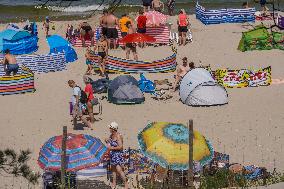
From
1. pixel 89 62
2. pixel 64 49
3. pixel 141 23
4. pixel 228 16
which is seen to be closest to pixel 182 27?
pixel 141 23

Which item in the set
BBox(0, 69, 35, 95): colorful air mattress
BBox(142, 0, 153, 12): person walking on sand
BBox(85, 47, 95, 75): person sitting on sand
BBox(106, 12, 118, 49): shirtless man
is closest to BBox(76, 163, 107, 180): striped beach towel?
BBox(0, 69, 35, 95): colorful air mattress

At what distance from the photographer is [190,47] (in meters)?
26.2

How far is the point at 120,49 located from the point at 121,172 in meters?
13.3

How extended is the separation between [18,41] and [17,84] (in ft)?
18.2

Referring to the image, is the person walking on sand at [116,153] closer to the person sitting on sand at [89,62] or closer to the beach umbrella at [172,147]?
the beach umbrella at [172,147]

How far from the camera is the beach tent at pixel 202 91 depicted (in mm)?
18859

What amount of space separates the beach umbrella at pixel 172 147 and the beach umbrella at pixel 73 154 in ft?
3.06

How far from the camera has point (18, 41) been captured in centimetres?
2528

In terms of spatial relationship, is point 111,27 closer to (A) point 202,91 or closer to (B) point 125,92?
(B) point 125,92

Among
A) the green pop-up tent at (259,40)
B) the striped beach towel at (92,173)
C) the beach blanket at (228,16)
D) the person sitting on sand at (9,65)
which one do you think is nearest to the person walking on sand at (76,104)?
the striped beach towel at (92,173)

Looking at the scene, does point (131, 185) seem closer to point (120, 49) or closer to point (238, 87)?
point (238, 87)

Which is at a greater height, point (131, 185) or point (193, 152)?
point (193, 152)

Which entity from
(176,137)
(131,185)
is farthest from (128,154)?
(176,137)

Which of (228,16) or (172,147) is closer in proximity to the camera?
(172,147)
